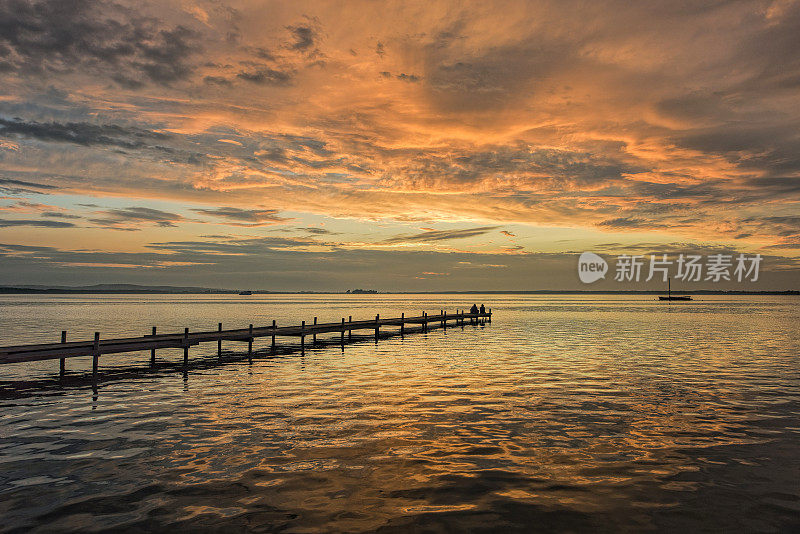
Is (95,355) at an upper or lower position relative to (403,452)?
upper

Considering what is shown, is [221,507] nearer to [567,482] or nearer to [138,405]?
[567,482]

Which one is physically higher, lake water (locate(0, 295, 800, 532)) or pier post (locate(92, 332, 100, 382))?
pier post (locate(92, 332, 100, 382))

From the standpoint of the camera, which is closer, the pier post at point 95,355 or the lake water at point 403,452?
the lake water at point 403,452

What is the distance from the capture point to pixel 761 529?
8484 mm

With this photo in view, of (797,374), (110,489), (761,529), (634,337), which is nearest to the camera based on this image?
(761,529)

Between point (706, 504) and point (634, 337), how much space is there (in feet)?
138

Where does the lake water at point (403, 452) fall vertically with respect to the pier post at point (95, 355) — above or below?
below

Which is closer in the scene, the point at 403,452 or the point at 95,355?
the point at 403,452

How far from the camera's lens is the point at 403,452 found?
12.6 meters

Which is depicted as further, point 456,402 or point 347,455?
point 456,402

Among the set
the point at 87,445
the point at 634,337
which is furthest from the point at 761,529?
the point at 634,337

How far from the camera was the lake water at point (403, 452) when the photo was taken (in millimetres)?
9015

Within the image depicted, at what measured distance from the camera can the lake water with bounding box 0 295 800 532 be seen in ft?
29.6

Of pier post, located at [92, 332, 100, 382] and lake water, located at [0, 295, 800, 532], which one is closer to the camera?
lake water, located at [0, 295, 800, 532]
